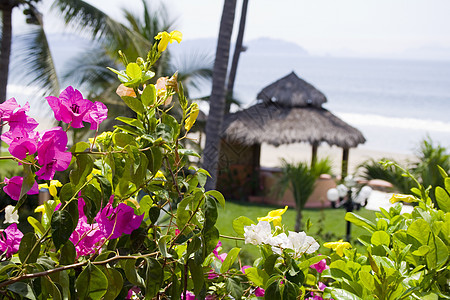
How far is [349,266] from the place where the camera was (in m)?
0.95

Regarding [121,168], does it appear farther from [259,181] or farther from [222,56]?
[259,181]

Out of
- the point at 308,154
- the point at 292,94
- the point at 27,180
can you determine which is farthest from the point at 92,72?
the point at 308,154

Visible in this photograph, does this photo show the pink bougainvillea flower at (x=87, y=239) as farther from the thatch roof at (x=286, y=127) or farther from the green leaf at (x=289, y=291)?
the thatch roof at (x=286, y=127)

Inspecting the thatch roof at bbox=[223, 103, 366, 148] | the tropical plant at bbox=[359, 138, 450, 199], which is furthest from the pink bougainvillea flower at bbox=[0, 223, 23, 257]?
the thatch roof at bbox=[223, 103, 366, 148]

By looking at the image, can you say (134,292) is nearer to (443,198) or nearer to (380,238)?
(380,238)

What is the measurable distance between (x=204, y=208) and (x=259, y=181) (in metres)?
Result: 12.9

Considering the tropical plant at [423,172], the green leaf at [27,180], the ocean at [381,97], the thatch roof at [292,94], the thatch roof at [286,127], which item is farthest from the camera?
the ocean at [381,97]

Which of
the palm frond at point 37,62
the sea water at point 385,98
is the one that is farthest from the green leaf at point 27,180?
the sea water at point 385,98

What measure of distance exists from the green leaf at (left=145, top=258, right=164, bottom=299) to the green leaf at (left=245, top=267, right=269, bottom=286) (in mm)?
182

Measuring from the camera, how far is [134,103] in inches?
34.1

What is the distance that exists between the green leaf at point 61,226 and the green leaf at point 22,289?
0.25 ft

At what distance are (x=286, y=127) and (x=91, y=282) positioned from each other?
12751mm

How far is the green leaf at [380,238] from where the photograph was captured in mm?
981

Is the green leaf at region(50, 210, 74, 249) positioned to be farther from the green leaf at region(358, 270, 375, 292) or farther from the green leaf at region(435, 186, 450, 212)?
the green leaf at region(435, 186, 450, 212)
